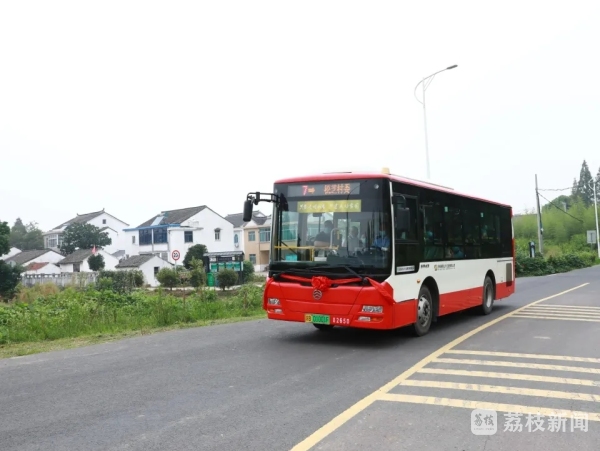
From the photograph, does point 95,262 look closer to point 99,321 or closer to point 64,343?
point 99,321

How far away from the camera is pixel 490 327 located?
37.7 ft

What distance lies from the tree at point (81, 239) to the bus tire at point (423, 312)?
2932 inches

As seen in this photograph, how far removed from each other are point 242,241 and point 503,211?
64.9m

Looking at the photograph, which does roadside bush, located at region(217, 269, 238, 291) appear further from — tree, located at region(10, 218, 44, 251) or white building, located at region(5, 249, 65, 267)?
tree, located at region(10, 218, 44, 251)

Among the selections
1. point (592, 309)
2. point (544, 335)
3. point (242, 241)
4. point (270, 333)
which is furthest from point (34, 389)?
point (242, 241)

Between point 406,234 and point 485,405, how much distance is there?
4.20m

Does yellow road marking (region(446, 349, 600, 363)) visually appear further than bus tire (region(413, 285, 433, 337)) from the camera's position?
No

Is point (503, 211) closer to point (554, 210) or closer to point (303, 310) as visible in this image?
point (303, 310)

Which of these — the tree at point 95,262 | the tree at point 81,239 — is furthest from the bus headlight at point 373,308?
the tree at point 81,239

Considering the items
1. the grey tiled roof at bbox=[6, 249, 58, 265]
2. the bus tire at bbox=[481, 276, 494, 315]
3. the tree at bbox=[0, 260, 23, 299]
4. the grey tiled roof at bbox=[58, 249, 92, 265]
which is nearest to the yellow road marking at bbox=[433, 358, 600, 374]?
the bus tire at bbox=[481, 276, 494, 315]

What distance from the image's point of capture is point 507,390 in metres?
6.26

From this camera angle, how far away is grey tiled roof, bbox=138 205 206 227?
69.9m

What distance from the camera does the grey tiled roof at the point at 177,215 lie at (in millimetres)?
69919

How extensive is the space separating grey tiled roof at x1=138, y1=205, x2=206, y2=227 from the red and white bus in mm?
60916
